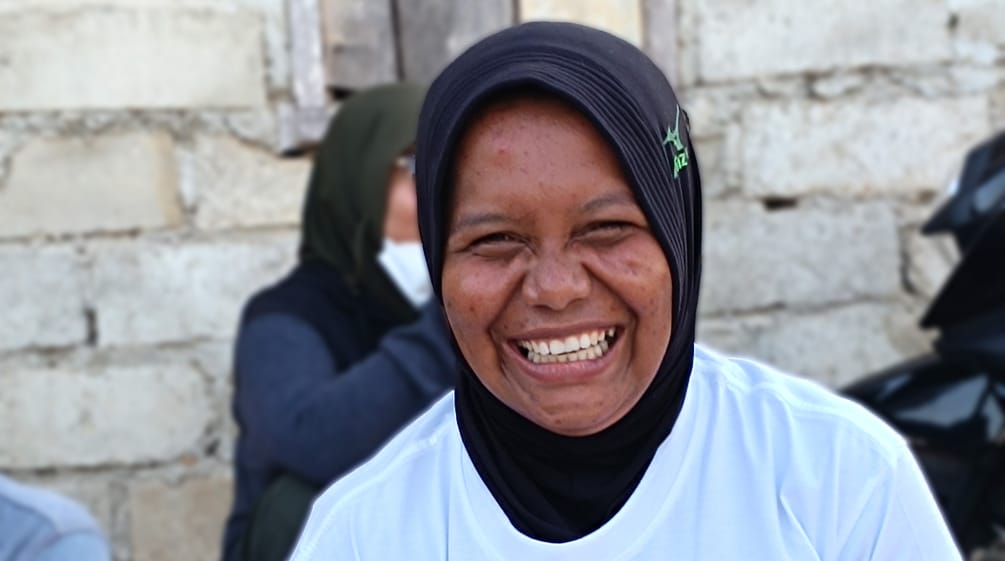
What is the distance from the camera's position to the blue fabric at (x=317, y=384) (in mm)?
2850

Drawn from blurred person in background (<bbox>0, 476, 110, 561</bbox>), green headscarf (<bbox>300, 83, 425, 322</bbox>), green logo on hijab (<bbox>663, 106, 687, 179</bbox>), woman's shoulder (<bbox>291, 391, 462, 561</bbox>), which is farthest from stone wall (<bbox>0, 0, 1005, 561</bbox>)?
green logo on hijab (<bbox>663, 106, 687, 179</bbox>)

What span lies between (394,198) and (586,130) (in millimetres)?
1806

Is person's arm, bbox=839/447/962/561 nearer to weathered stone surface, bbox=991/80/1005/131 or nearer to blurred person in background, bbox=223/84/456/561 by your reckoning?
blurred person in background, bbox=223/84/456/561

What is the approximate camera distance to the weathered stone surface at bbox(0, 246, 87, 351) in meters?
3.63

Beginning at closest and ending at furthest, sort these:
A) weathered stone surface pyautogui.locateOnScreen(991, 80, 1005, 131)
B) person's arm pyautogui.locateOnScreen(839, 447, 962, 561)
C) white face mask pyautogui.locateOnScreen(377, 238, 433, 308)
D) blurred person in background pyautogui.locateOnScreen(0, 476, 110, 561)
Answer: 1. person's arm pyautogui.locateOnScreen(839, 447, 962, 561)
2. blurred person in background pyautogui.locateOnScreen(0, 476, 110, 561)
3. white face mask pyautogui.locateOnScreen(377, 238, 433, 308)
4. weathered stone surface pyautogui.locateOnScreen(991, 80, 1005, 131)

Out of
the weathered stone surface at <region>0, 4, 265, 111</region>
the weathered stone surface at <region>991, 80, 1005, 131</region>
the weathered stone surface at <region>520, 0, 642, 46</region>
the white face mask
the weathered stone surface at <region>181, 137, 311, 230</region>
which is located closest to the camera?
the white face mask

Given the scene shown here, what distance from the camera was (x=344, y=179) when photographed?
323 centimetres

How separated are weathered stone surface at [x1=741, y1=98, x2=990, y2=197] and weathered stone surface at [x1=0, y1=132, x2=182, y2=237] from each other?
1582 millimetres

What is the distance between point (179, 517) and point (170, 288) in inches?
24.2

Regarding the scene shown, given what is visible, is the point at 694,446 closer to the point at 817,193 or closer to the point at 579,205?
the point at 579,205

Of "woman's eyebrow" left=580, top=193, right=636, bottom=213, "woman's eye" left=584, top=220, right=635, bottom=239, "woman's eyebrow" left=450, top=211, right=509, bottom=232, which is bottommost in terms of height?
"woman's eye" left=584, top=220, right=635, bottom=239

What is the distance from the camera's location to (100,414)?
369 cm

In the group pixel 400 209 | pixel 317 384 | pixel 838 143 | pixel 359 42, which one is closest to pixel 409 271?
pixel 400 209

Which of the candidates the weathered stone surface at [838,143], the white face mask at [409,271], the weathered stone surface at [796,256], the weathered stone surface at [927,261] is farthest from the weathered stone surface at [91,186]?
the weathered stone surface at [927,261]
